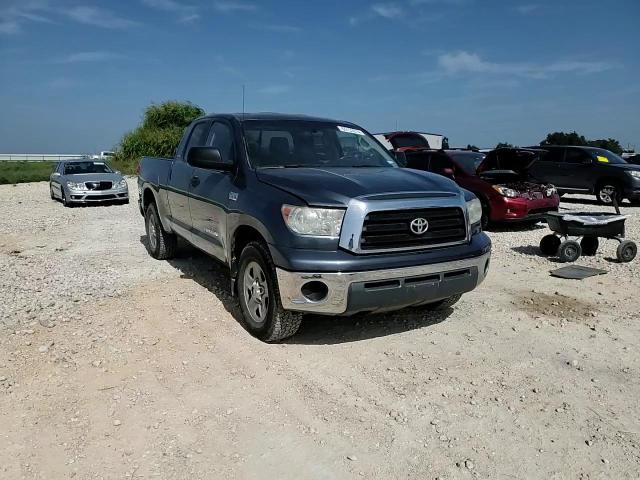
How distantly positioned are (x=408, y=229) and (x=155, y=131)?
110 ft

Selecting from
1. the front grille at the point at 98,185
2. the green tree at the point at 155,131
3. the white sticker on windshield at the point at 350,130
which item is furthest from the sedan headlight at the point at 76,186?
the green tree at the point at 155,131

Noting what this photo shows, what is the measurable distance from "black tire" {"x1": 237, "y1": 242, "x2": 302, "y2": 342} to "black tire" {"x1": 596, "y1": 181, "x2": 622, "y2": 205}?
1297 cm

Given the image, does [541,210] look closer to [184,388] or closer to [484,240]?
[484,240]

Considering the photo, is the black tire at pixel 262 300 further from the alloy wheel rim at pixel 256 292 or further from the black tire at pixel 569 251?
the black tire at pixel 569 251

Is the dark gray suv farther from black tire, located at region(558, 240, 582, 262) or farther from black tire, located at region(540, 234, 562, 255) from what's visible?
black tire, located at region(558, 240, 582, 262)

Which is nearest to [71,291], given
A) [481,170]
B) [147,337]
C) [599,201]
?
[147,337]

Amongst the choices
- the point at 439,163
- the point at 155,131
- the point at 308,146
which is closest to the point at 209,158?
the point at 308,146

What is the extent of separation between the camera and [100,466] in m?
2.72

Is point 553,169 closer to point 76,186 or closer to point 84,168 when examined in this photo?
point 76,186

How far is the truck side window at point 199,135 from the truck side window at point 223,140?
22cm

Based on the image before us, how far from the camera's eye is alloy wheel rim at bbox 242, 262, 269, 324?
4.24 meters

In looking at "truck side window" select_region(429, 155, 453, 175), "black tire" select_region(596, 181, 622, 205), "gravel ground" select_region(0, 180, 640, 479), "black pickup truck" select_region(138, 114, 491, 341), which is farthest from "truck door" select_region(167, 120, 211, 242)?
"black tire" select_region(596, 181, 622, 205)

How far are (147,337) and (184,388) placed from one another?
1.04m

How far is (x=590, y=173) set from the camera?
1458 centimetres
